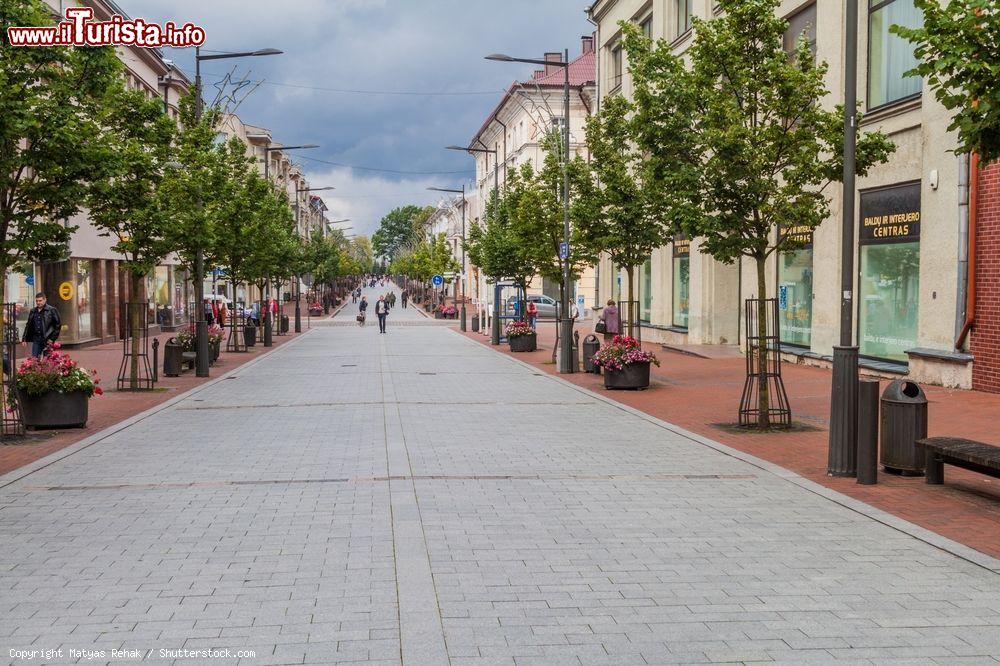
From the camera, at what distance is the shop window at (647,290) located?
37606 millimetres

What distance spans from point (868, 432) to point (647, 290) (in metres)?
29.2

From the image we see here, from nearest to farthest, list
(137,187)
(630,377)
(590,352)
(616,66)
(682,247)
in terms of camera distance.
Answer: (137,187) → (630,377) → (590,352) → (682,247) → (616,66)

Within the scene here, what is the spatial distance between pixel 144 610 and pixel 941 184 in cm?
1634

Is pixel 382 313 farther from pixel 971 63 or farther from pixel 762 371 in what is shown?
pixel 971 63

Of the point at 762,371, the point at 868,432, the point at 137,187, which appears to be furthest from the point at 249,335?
the point at 868,432

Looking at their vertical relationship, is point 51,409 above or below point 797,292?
below

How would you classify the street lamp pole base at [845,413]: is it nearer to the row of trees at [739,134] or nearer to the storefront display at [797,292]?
the row of trees at [739,134]

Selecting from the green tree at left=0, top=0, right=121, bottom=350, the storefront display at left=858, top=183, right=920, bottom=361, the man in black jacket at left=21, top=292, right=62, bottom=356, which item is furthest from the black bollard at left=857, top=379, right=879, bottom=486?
the man in black jacket at left=21, top=292, right=62, bottom=356

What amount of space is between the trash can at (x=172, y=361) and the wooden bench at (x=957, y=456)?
689 inches

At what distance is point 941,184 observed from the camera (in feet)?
58.9

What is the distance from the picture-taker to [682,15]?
3312 centimetres

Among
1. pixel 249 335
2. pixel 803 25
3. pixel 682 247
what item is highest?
pixel 803 25

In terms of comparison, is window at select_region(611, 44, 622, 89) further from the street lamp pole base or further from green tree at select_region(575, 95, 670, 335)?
the street lamp pole base

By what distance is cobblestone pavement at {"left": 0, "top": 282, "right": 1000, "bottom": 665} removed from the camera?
16.8 ft
